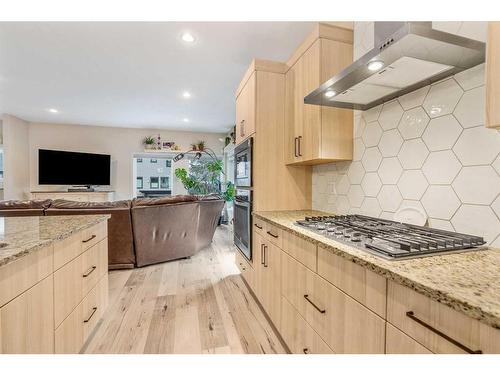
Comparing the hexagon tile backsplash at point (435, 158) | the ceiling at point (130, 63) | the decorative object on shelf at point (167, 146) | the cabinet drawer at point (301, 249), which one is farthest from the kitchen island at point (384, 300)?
the decorative object on shelf at point (167, 146)

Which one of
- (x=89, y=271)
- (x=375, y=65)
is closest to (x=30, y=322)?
(x=89, y=271)

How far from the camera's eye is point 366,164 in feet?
5.63

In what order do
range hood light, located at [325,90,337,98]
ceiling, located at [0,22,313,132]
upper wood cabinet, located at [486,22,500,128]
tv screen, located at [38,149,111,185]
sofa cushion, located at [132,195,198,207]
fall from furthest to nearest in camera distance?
tv screen, located at [38,149,111,185] < sofa cushion, located at [132,195,198,207] < ceiling, located at [0,22,313,132] < range hood light, located at [325,90,337,98] < upper wood cabinet, located at [486,22,500,128]

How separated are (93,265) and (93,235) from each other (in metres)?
0.20

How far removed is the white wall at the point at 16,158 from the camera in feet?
15.5

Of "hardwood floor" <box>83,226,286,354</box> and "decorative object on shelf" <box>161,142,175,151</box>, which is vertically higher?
"decorative object on shelf" <box>161,142,175,151</box>

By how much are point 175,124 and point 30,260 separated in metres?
5.12

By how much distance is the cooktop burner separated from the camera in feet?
2.76

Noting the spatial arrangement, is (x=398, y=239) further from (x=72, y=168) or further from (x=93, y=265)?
(x=72, y=168)

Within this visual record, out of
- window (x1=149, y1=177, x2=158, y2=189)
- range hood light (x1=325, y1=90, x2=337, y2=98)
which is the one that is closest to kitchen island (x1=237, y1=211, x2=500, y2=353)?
range hood light (x1=325, y1=90, x2=337, y2=98)

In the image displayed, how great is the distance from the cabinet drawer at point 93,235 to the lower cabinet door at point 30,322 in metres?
0.38

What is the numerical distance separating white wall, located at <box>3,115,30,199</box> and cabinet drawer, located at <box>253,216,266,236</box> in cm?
548

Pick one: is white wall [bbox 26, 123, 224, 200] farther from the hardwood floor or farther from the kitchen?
the kitchen

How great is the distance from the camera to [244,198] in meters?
2.42
